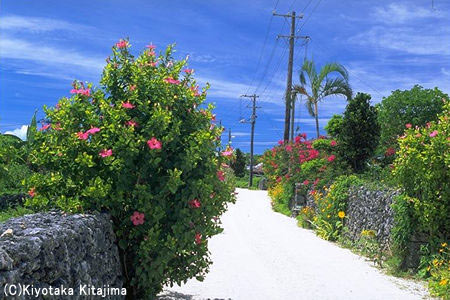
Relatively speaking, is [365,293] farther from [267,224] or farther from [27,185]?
[267,224]

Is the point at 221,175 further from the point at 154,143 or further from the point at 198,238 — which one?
the point at 154,143

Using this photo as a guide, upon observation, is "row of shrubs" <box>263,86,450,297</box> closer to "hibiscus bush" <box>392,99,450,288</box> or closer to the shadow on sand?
"hibiscus bush" <box>392,99,450,288</box>

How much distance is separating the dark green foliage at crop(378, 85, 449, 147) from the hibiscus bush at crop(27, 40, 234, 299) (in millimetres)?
15653

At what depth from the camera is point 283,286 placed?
7.86 meters

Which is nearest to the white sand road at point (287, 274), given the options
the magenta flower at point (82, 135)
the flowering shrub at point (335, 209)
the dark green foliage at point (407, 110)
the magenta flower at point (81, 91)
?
the flowering shrub at point (335, 209)

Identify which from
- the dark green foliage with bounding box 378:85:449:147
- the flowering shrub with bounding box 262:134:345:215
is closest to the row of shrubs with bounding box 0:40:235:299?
the flowering shrub with bounding box 262:134:345:215

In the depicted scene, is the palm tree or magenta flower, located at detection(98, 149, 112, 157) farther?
the palm tree

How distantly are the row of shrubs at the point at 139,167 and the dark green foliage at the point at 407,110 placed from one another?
51.5ft

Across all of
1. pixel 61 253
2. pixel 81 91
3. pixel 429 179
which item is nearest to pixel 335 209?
pixel 429 179

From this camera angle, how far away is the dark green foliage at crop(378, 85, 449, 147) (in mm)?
20219

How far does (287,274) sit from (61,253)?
5.49 metres

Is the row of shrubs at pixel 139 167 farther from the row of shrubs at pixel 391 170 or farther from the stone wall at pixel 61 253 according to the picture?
the row of shrubs at pixel 391 170

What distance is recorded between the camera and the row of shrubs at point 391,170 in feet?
30.0

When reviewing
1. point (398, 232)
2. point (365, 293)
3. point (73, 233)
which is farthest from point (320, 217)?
point (73, 233)
